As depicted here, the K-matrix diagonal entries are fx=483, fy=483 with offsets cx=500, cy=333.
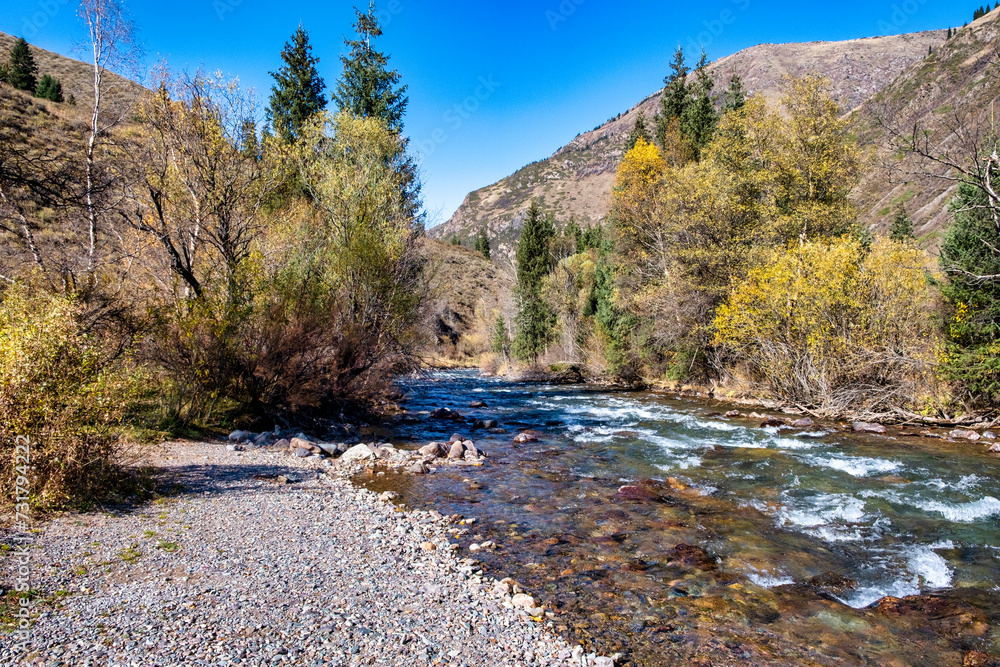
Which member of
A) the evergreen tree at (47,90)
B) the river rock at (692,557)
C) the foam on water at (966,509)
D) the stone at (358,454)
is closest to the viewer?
the river rock at (692,557)

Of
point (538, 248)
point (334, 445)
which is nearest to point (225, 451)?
point (334, 445)

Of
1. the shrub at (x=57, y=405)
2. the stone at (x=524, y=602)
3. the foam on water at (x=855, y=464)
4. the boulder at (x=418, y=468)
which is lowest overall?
the foam on water at (x=855, y=464)

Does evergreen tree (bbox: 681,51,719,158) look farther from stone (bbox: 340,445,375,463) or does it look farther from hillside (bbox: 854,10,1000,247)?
stone (bbox: 340,445,375,463)

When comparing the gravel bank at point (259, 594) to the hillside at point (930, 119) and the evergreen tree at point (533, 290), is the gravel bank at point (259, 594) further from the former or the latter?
the evergreen tree at point (533, 290)

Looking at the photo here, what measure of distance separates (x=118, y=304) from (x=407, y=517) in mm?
8153

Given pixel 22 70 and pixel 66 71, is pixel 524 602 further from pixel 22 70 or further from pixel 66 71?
pixel 66 71

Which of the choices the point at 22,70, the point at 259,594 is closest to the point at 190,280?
the point at 259,594

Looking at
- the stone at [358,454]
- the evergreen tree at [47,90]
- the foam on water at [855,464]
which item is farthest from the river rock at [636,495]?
the evergreen tree at [47,90]

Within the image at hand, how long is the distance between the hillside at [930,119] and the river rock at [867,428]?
7188 mm

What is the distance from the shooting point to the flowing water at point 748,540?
5.11m

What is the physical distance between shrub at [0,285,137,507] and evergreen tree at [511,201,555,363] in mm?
33919

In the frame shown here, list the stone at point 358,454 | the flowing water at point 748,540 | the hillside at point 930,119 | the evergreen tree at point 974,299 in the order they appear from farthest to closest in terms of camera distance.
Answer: the evergreen tree at point 974,299 < the stone at point 358,454 < the hillside at point 930,119 < the flowing water at point 748,540

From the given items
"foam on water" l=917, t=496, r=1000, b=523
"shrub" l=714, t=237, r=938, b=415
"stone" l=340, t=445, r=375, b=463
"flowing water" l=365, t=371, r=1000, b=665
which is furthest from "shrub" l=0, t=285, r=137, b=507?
"shrub" l=714, t=237, r=938, b=415

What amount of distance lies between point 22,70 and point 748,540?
2714 inches
